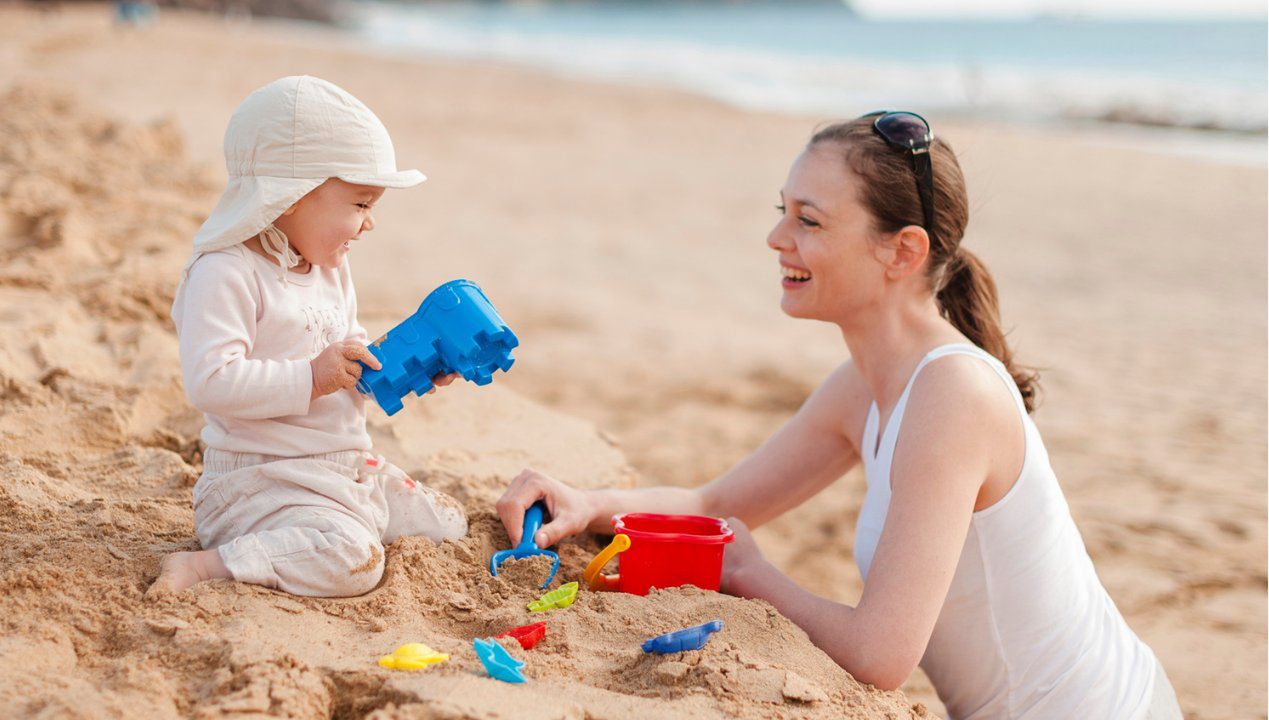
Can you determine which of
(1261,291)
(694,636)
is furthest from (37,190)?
(1261,291)

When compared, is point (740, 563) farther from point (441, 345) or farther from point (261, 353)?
point (261, 353)

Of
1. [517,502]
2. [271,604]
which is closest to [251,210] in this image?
[271,604]

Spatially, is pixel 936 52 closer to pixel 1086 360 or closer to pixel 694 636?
pixel 1086 360

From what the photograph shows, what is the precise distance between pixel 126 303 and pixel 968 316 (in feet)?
9.64

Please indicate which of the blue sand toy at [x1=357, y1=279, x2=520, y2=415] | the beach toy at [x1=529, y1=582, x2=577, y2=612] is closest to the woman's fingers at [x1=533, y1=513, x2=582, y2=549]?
the beach toy at [x1=529, y1=582, x2=577, y2=612]

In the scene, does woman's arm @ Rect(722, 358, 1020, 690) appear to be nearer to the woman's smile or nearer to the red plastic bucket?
the red plastic bucket

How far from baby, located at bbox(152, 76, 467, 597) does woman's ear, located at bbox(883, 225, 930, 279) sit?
1.02 m

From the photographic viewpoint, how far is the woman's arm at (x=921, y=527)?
2086 millimetres

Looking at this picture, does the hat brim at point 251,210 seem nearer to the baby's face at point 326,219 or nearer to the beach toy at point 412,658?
the baby's face at point 326,219

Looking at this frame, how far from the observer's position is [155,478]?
9.00 feet

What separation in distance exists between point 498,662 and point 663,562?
611 mm

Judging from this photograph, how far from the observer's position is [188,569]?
6.86 feet

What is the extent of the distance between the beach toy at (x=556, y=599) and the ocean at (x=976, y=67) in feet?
53.4

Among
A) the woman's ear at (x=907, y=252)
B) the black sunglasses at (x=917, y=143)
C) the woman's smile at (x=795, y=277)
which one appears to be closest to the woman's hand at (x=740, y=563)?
the woman's smile at (x=795, y=277)
